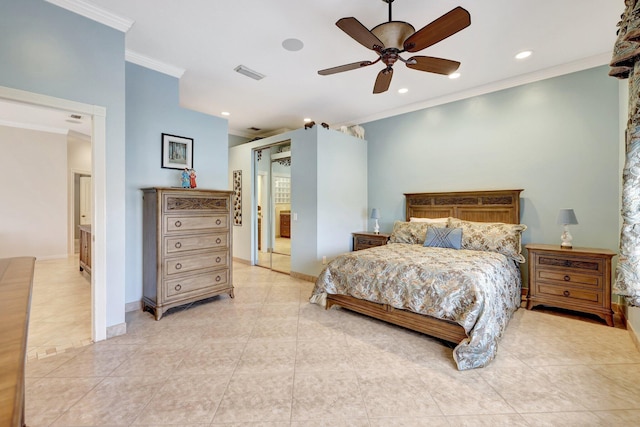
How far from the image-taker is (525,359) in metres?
2.31

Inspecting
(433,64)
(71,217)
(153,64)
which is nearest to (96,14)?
(153,64)

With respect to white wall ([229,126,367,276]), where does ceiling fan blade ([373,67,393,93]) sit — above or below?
above

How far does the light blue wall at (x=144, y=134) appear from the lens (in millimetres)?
3322

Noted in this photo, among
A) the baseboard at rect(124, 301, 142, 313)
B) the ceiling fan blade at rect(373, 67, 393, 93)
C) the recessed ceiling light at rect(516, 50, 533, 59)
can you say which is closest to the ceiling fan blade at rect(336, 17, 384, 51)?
the ceiling fan blade at rect(373, 67, 393, 93)

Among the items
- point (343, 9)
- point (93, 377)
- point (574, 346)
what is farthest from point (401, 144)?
point (93, 377)

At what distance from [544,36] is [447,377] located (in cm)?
358

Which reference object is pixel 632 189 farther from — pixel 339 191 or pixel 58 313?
pixel 58 313

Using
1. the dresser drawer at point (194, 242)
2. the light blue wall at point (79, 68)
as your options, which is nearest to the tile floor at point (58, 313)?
the light blue wall at point (79, 68)

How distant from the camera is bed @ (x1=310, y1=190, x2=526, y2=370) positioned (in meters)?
2.31

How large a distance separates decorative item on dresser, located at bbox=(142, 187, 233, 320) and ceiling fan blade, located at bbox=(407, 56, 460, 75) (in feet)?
8.55

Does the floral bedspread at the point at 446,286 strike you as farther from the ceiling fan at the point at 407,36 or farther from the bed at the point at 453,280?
the ceiling fan at the point at 407,36

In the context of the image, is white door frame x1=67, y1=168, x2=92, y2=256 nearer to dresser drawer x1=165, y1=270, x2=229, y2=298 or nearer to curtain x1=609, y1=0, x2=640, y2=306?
dresser drawer x1=165, y1=270, x2=229, y2=298

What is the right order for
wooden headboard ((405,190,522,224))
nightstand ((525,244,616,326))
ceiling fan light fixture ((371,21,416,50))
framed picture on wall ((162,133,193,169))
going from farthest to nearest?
wooden headboard ((405,190,522,224)), framed picture on wall ((162,133,193,169)), nightstand ((525,244,616,326)), ceiling fan light fixture ((371,21,416,50))

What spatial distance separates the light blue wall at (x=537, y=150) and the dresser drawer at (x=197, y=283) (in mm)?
3336
